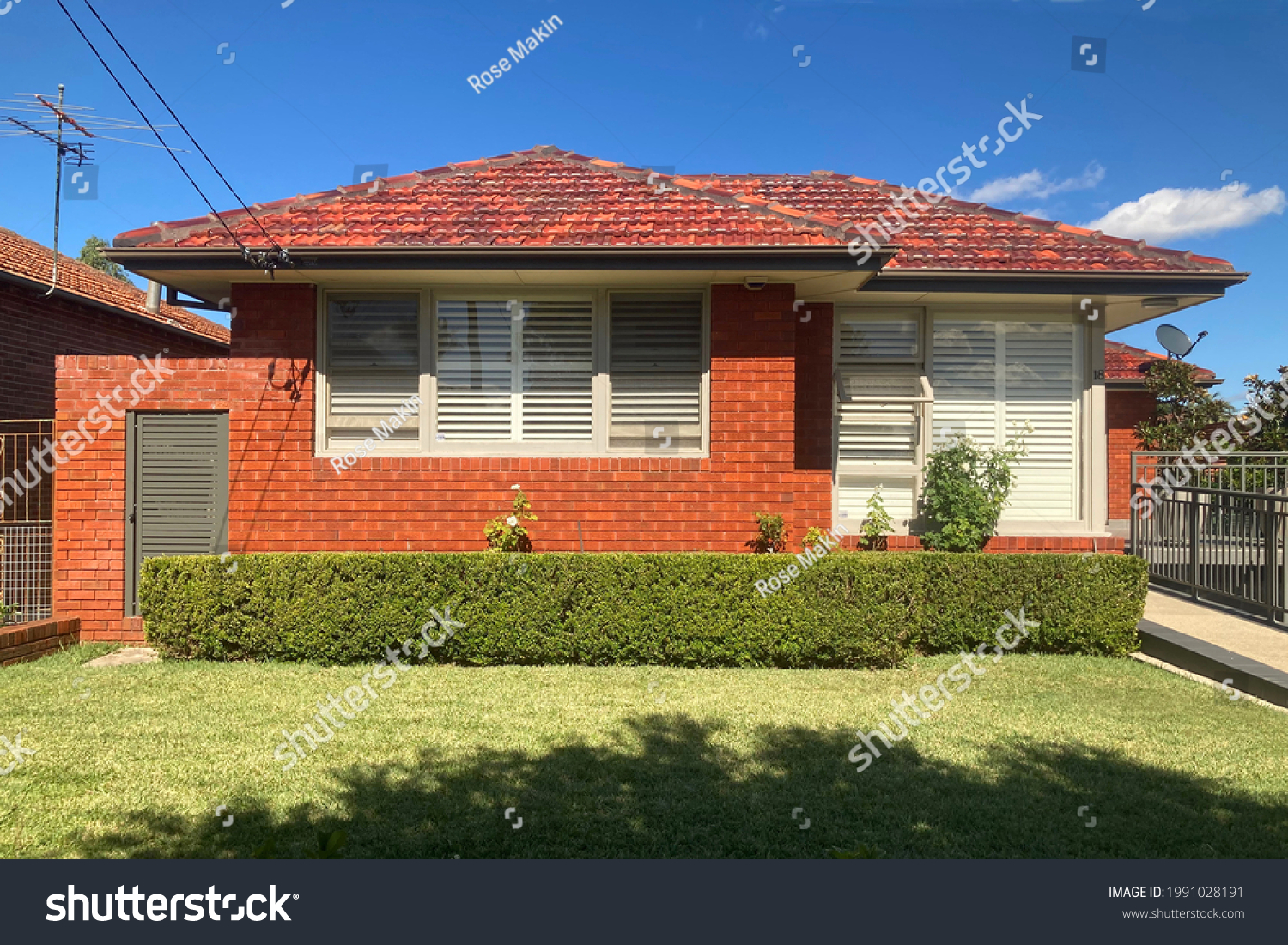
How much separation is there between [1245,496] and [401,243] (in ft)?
28.9

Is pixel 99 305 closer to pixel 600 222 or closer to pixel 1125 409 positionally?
pixel 600 222

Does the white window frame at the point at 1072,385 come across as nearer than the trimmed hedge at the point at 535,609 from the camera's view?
No

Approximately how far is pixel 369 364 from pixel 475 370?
3.59 feet

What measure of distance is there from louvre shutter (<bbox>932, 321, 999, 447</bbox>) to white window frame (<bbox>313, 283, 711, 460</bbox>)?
3.07m

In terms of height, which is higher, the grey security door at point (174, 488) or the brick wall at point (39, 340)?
the brick wall at point (39, 340)

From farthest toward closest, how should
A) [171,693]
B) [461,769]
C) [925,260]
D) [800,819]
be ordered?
[925,260] < [171,693] < [461,769] < [800,819]

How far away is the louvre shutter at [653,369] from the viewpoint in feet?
25.8

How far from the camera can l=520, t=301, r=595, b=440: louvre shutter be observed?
794 cm

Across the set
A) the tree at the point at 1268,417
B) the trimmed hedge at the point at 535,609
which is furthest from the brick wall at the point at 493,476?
the tree at the point at 1268,417

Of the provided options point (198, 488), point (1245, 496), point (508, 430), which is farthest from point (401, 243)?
point (1245, 496)

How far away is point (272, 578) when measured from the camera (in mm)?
6695

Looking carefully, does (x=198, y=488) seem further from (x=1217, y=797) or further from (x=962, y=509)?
(x=1217, y=797)

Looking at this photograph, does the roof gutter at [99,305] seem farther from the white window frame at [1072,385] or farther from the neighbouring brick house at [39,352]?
the white window frame at [1072,385]

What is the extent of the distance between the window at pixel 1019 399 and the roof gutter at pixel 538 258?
227cm
